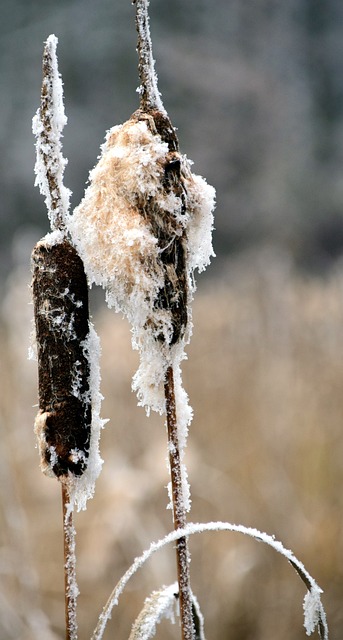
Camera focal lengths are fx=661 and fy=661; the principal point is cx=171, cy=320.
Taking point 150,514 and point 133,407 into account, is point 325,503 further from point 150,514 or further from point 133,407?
point 133,407

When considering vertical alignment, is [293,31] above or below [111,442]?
above

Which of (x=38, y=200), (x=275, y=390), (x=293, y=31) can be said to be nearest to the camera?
(x=275, y=390)

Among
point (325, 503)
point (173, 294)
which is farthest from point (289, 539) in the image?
point (173, 294)

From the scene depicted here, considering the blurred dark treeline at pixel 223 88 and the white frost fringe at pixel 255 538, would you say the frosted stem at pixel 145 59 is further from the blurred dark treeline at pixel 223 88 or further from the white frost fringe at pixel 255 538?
the blurred dark treeline at pixel 223 88

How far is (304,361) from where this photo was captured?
189 centimetres

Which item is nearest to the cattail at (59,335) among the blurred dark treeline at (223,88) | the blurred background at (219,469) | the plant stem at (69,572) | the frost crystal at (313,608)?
the plant stem at (69,572)

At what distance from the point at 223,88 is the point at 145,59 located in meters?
8.06

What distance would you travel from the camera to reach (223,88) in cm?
808

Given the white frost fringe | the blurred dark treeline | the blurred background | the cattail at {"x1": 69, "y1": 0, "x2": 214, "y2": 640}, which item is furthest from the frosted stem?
the blurred dark treeline

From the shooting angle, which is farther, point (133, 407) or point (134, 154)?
point (133, 407)

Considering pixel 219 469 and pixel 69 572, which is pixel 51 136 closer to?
pixel 69 572

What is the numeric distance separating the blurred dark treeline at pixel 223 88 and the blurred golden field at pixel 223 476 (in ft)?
16.9

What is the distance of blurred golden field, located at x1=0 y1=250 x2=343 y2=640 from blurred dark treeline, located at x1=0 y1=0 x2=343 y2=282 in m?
5.14

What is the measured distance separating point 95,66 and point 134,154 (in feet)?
26.1
